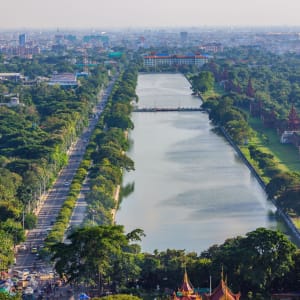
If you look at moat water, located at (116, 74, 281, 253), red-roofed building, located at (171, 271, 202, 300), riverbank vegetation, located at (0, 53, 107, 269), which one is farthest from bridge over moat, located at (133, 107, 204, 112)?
red-roofed building, located at (171, 271, 202, 300)

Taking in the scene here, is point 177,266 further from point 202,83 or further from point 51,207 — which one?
point 202,83

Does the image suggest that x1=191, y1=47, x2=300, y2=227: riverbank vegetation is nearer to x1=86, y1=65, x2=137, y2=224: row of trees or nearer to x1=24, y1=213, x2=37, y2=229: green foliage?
x1=86, y1=65, x2=137, y2=224: row of trees

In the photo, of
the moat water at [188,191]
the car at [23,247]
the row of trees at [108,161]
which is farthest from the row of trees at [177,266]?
the row of trees at [108,161]

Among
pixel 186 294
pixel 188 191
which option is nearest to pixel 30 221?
pixel 188 191

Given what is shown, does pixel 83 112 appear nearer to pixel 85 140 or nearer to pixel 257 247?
pixel 85 140

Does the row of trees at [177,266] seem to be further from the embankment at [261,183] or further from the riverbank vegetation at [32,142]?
the embankment at [261,183]
